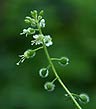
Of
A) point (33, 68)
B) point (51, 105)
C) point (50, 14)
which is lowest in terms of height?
point (51, 105)

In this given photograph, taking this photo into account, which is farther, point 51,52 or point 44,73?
point 51,52

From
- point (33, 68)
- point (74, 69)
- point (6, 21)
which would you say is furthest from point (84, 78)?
point (6, 21)

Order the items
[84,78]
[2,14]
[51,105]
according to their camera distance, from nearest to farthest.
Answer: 1. [51,105]
2. [84,78]
3. [2,14]

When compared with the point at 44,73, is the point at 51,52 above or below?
above

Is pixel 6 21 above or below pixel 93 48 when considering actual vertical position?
above

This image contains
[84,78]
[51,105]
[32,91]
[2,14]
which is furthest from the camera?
[2,14]

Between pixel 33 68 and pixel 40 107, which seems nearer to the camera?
pixel 40 107

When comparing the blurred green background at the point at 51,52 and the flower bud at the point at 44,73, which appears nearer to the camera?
the flower bud at the point at 44,73

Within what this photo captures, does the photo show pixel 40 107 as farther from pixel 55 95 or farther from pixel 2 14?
pixel 2 14
